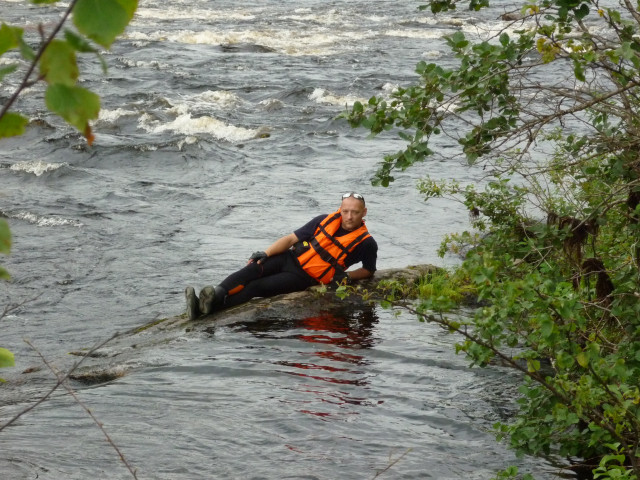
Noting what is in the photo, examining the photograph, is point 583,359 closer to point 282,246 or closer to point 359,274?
point 359,274

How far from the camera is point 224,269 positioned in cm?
1159

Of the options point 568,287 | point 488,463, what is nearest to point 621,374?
point 568,287

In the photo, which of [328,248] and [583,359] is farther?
[328,248]

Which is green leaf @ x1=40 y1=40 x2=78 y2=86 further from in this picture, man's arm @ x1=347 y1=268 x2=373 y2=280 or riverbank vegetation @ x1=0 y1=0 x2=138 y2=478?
man's arm @ x1=347 y1=268 x2=373 y2=280

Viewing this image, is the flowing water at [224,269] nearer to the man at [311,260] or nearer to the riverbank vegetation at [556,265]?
the man at [311,260]

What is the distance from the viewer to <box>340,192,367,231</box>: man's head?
920 cm

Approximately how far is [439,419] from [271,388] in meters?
1.41

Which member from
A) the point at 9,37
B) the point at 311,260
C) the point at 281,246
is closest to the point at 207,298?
the point at 281,246

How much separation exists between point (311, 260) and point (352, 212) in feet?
2.34

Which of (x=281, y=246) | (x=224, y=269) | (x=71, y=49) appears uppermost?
(x=71, y=49)

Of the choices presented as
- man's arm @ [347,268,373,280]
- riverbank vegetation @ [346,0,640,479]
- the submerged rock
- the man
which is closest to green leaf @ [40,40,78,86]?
riverbank vegetation @ [346,0,640,479]

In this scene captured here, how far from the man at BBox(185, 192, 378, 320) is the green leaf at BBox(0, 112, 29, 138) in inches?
311

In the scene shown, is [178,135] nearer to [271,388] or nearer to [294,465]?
[271,388]

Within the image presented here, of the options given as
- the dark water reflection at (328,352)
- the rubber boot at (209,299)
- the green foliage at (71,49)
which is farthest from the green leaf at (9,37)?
the rubber boot at (209,299)
